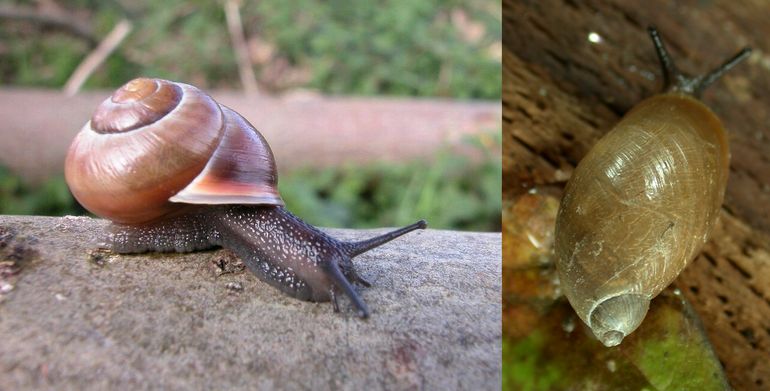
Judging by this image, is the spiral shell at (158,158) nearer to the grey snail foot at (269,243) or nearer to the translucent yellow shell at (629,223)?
the grey snail foot at (269,243)

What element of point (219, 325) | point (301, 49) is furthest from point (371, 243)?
point (301, 49)

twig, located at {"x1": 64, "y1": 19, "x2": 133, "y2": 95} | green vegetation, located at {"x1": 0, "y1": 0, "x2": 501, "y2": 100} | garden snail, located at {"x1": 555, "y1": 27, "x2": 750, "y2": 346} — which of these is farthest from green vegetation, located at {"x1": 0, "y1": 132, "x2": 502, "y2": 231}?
garden snail, located at {"x1": 555, "y1": 27, "x2": 750, "y2": 346}

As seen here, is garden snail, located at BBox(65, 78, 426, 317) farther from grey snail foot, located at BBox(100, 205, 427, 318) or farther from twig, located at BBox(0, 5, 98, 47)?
twig, located at BBox(0, 5, 98, 47)

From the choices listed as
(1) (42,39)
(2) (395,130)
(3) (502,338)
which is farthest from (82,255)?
(1) (42,39)

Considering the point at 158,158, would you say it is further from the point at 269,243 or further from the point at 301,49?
the point at 301,49

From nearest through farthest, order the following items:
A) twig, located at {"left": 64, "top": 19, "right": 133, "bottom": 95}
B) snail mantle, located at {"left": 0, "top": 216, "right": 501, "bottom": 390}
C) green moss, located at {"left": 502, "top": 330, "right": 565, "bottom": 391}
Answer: snail mantle, located at {"left": 0, "top": 216, "right": 501, "bottom": 390} < green moss, located at {"left": 502, "top": 330, "right": 565, "bottom": 391} < twig, located at {"left": 64, "top": 19, "right": 133, "bottom": 95}

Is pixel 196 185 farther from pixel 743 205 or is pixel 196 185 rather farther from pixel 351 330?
pixel 743 205
